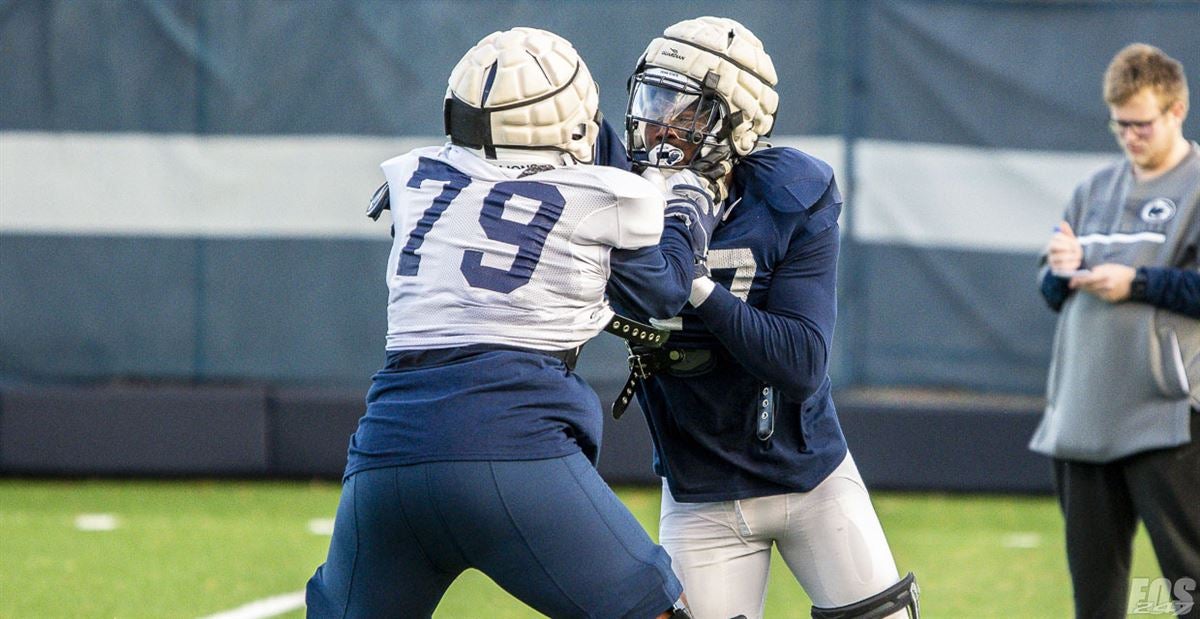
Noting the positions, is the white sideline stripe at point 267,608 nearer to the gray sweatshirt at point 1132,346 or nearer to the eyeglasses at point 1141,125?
the gray sweatshirt at point 1132,346

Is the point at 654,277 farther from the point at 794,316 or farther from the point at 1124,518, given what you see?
the point at 1124,518

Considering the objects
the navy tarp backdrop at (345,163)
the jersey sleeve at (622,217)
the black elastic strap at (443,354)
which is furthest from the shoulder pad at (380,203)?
the navy tarp backdrop at (345,163)

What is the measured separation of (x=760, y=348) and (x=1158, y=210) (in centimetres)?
173

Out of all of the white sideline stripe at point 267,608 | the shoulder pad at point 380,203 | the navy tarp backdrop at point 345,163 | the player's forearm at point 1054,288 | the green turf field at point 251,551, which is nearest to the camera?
the shoulder pad at point 380,203

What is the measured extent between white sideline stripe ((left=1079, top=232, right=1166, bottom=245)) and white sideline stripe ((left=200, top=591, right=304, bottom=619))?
9.53 feet

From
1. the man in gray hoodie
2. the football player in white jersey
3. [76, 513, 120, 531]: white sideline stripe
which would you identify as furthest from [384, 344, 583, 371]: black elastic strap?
[76, 513, 120, 531]: white sideline stripe

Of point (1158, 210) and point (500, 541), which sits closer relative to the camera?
point (500, 541)

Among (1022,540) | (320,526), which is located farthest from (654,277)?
(1022,540)

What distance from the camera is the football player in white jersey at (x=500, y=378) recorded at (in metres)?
2.65

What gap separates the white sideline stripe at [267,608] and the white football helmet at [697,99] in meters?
2.56

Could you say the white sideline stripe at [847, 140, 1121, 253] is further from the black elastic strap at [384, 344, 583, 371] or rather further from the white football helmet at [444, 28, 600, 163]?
the black elastic strap at [384, 344, 583, 371]

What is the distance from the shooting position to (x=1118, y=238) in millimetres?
4246

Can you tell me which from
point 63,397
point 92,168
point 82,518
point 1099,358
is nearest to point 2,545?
point 82,518

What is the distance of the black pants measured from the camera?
4.02m
